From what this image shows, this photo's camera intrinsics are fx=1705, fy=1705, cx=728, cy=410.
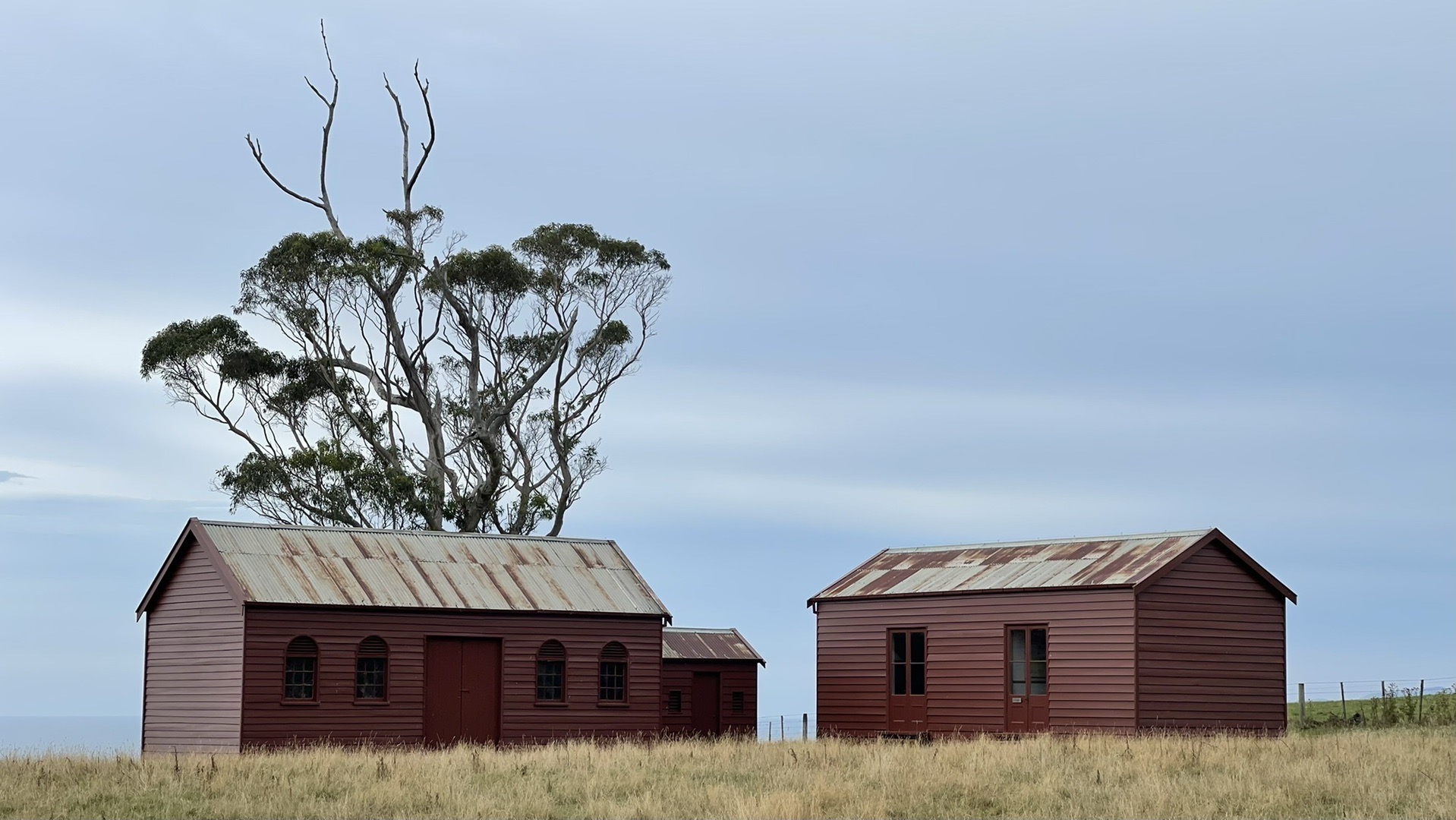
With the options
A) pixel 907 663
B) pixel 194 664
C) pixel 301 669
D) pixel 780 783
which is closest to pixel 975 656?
pixel 907 663

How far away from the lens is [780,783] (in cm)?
2234

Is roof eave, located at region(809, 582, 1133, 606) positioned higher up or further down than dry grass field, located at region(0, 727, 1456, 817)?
higher up

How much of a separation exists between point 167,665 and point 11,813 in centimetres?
1372

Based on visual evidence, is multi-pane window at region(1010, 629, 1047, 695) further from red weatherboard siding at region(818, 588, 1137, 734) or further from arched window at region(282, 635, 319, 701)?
arched window at region(282, 635, 319, 701)

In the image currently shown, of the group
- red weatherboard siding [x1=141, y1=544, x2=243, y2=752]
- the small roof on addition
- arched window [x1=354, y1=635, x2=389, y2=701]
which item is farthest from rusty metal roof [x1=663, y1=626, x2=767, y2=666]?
red weatherboard siding [x1=141, y1=544, x2=243, y2=752]

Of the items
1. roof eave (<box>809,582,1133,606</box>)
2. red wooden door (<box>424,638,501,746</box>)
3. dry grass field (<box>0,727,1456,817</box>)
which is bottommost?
dry grass field (<box>0,727,1456,817</box>)

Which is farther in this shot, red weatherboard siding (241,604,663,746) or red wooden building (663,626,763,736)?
red wooden building (663,626,763,736)

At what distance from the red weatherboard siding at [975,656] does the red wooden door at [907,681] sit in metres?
0.19

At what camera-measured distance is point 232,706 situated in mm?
31047

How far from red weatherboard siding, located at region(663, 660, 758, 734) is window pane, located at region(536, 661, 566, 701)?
20.9 feet

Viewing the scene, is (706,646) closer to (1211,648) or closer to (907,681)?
(907,681)

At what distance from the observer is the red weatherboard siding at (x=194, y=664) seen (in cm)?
3134

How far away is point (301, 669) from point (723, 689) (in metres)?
13.4

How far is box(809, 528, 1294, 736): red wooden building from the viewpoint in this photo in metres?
32.5
